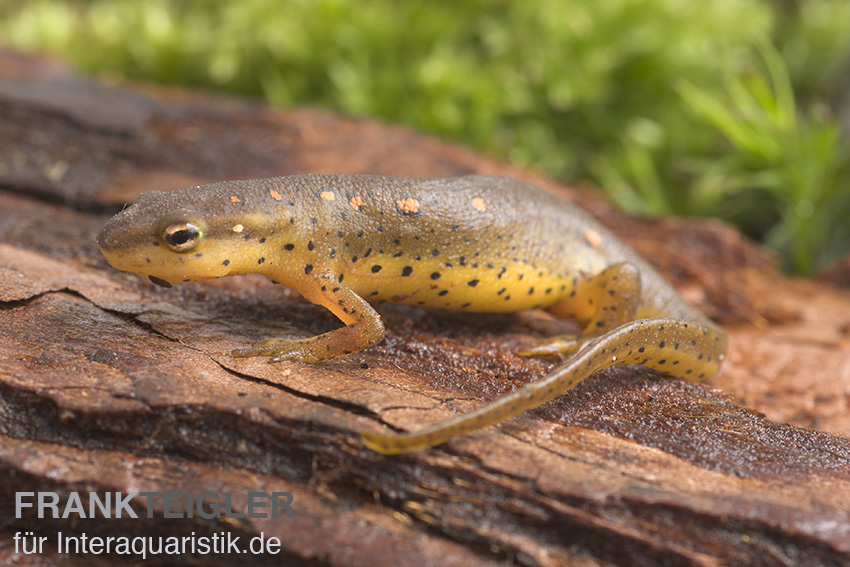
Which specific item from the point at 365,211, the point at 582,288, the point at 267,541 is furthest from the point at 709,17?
the point at 267,541

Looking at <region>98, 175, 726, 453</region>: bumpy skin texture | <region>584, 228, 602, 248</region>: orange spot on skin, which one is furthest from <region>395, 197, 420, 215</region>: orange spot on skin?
<region>584, 228, 602, 248</region>: orange spot on skin

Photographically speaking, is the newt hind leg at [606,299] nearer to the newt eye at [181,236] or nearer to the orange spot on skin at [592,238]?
the orange spot on skin at [592,238]

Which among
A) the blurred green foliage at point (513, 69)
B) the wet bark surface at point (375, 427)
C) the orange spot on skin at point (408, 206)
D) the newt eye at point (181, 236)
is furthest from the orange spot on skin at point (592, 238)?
the blurred green foliage at point (513, 69)

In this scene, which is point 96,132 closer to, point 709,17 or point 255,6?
point 255,6

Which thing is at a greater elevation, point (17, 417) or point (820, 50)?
point (820, 50)

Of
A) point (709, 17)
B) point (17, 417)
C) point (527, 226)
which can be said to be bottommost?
point (17, 417)

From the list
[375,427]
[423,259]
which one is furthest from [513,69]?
[375,427]

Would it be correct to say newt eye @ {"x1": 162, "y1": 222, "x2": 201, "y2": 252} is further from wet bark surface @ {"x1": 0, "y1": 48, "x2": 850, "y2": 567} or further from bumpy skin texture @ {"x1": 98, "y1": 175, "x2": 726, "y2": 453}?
wet bark surface @ {"x1": 0, "y1": 48, "x2": 850, "y2": 567}
